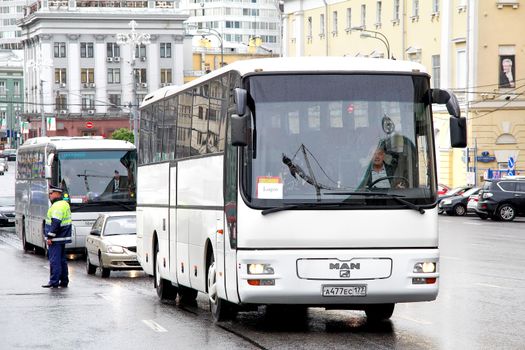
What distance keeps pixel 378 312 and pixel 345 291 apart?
187 cm

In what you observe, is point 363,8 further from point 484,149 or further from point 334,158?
point 334,158

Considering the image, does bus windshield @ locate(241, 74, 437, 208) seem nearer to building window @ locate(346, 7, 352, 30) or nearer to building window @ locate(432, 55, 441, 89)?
building window @ locate(432, 55, 441, 89)

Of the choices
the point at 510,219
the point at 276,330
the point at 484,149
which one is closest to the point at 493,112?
the point at 484,149

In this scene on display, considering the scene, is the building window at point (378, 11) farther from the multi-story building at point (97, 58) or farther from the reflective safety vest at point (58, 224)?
the multi-story building at point (97, 58)

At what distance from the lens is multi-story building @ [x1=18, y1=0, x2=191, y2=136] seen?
147500mm

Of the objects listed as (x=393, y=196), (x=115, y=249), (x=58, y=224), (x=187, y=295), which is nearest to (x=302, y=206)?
(x=393, y=196)

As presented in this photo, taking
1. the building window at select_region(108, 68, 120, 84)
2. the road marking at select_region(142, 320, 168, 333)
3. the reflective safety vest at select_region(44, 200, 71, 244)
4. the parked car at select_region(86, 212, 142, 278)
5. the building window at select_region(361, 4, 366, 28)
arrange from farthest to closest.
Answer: the building window at select_region(108, 68, 120, 84) < the building window at select_region(361, 4, 366, 28) < the parked car at select_region(86, 212, 142, 278) < the reflective safety vest at select_region(44, 200, 71, 244) < the road marking at select_region(142, 320, 168, 333)

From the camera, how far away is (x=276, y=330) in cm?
1559

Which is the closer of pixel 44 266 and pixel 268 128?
pixel 268 128

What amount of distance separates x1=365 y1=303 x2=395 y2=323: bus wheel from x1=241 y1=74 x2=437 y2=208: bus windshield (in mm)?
1885

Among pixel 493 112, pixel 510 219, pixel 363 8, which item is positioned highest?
pixel 363 8

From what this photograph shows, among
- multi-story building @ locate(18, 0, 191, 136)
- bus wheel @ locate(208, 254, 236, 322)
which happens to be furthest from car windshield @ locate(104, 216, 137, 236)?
multi-story building @ locate(18, 0, 191, 136)

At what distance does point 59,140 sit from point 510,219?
22784 mm

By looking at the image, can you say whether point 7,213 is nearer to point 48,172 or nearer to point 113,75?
point 48,172
